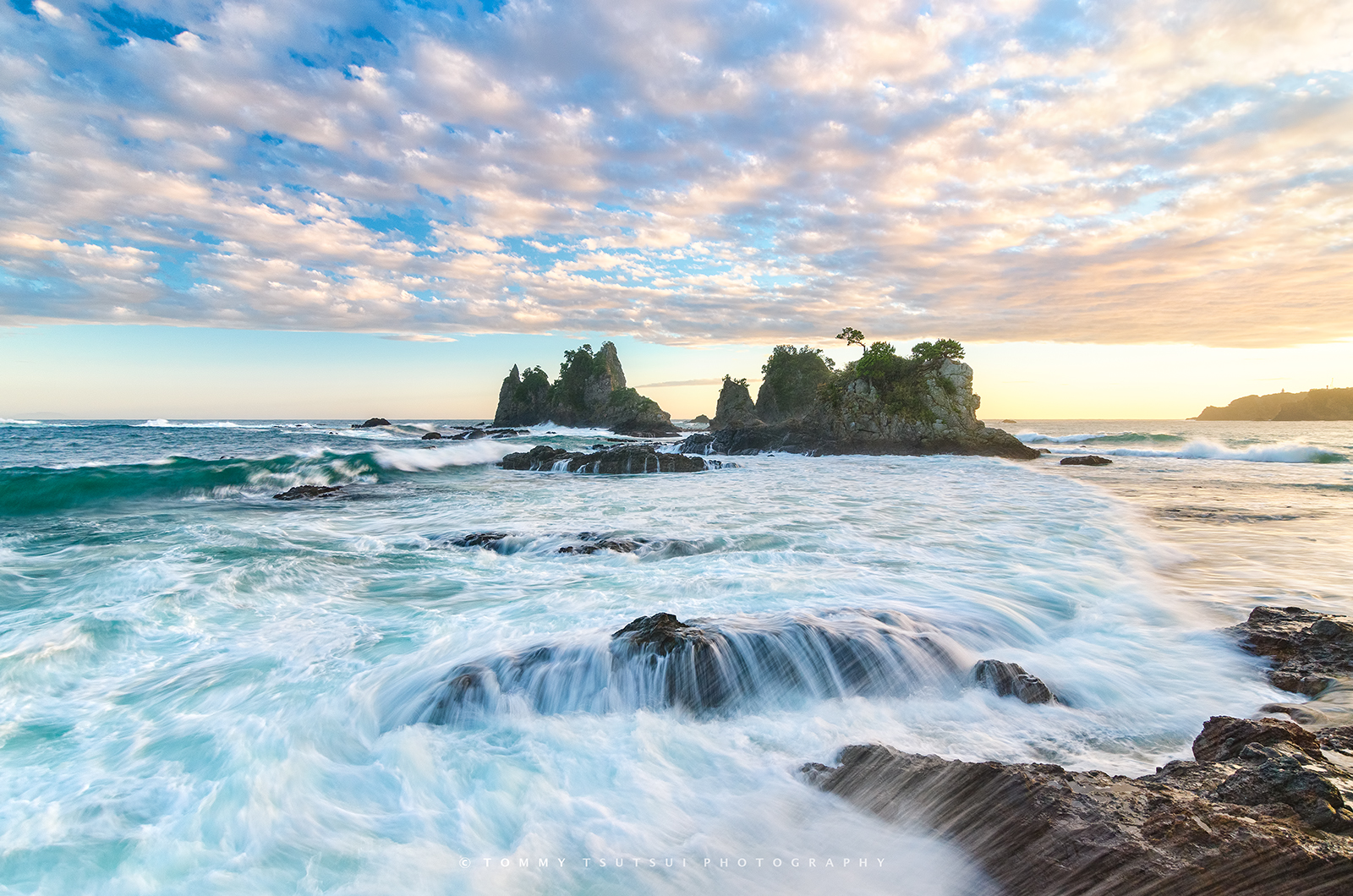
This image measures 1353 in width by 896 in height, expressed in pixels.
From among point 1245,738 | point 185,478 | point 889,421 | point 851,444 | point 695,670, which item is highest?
point 889,421

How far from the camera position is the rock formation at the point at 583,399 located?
252ft

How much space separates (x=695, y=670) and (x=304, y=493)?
19.2 m

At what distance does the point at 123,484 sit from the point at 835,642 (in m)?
24.2

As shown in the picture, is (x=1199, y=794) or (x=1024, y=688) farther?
(x=1024, y=688)

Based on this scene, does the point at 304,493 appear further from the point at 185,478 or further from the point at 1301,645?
the point at 1301,645

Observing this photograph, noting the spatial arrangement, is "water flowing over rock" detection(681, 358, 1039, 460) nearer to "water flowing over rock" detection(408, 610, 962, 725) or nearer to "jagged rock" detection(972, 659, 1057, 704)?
"water flowing over rock" detection(408, 610, 962, 725)

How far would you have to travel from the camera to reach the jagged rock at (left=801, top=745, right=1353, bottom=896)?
2459mm

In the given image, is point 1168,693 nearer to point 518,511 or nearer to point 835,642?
point 835,642

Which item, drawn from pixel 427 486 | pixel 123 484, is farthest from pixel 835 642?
pixel 123 484

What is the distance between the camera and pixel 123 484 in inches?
766

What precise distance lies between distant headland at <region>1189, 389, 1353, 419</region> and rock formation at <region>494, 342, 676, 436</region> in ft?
439

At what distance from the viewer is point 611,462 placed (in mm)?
28609

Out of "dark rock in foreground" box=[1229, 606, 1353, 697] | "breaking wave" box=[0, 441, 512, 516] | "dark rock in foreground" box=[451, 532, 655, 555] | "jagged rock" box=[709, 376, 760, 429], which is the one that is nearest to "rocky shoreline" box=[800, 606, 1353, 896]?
"dark rock in foreground" box=[1229, 606, 1353, 697]

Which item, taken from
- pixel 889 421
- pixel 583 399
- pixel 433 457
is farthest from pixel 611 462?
pixel 583 399
